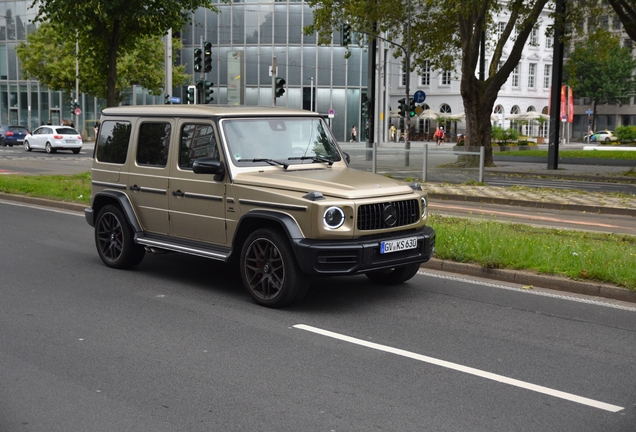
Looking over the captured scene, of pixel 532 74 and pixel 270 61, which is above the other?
pixel 532 74

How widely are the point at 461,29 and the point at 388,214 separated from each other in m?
25.5

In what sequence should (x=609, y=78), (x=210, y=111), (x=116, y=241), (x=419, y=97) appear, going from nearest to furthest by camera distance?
(x=210, y=111) → (x=116, y=241) → (x=419, y=97) → (x=609, y=78)

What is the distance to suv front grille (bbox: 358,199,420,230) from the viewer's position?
7.65m

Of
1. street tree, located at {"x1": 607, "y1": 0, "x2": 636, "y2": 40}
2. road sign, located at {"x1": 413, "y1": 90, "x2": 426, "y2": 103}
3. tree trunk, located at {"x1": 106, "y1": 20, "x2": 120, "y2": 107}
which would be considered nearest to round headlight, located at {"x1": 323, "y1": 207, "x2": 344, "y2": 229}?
tree trunk, located at {"x1": 106, "y1": 20, "x2": 120, "y2": 107}

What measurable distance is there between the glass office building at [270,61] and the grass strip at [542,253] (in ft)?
198

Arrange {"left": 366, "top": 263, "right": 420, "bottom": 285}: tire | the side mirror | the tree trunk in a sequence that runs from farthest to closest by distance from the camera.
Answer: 1. the tree trunk
2. {"left": 366, "top": 263, "right": 420, "bottom": 285}: tire
3. the side mirror

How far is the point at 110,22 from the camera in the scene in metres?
21.8

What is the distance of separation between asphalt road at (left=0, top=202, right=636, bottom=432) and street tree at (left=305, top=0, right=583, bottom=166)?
21294 millimetres

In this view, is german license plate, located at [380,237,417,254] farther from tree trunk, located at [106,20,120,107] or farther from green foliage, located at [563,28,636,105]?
green foliage, located at [563,28,636,105]

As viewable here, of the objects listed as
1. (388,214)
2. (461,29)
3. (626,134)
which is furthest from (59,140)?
(388,214)

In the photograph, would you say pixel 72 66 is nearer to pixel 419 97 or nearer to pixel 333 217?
pixel 419 97

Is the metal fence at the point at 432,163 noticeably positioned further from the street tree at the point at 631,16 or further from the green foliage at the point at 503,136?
the green foliage at the point at 503,136

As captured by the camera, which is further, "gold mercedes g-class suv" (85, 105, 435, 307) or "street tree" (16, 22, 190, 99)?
"street tree" (16, 22, 190, 99)

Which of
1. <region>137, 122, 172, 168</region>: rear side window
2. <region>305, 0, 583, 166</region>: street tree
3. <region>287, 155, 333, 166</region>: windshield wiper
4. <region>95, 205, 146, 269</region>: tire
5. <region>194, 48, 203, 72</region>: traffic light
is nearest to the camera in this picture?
<region>287, 155, 333, 166</region>: windshield wiper
